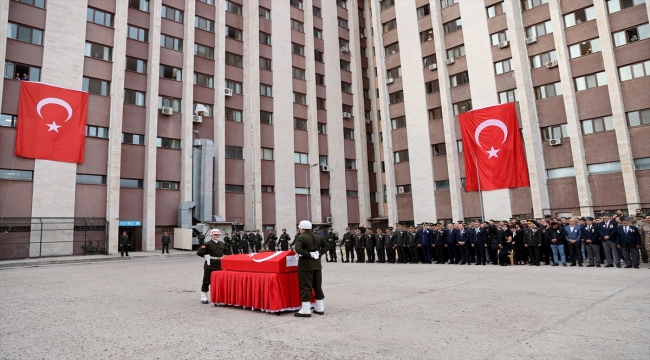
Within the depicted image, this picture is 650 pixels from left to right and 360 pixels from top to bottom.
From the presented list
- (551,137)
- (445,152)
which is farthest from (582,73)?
(445,152)

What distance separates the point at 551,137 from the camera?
32.4 metres

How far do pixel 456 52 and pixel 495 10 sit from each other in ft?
15.1

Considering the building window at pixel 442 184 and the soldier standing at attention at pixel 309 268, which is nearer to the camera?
the soldier standing at attention at pixel 309 268

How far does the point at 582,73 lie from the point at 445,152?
40.3 ft

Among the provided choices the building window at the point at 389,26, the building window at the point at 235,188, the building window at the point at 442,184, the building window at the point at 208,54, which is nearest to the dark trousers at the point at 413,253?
the building window at the point at 442,184

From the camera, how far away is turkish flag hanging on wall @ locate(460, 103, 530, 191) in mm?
32844

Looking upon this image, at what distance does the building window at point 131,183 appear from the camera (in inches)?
1324

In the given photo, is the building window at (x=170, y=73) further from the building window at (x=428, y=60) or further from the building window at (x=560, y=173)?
the building window at (x=560, y=173)

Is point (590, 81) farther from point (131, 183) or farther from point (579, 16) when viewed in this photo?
point (131, 183)

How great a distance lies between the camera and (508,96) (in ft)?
113

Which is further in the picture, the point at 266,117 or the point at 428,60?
the point at 266,117

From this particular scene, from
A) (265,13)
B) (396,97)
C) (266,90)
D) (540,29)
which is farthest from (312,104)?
(540,29)

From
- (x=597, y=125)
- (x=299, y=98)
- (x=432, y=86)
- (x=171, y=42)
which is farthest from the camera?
(x=299, y=98)

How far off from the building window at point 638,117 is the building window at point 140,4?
39.7 m
